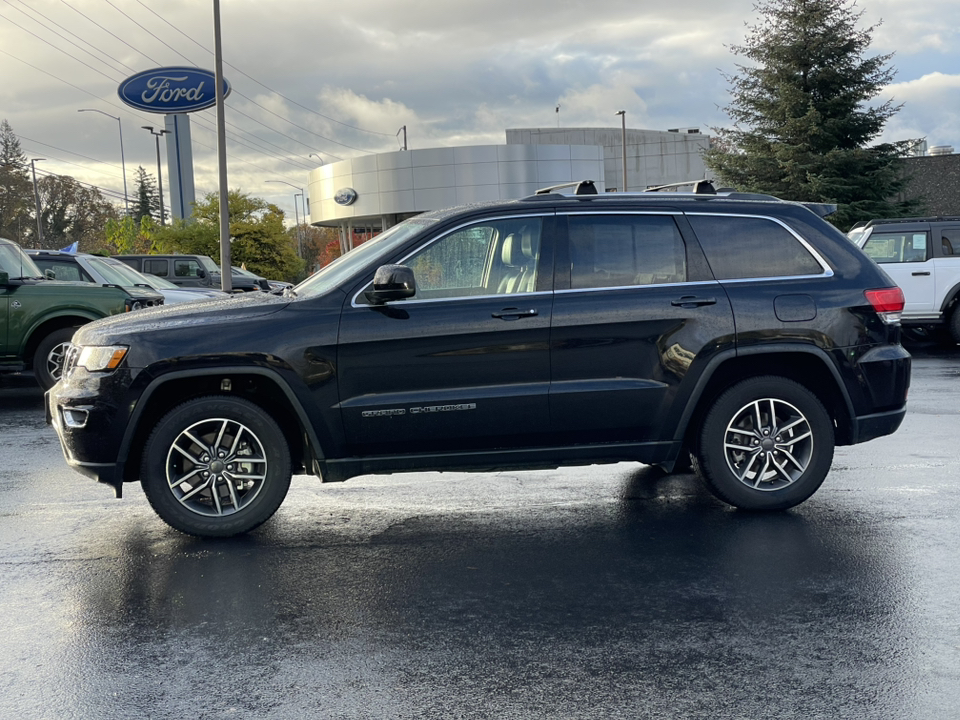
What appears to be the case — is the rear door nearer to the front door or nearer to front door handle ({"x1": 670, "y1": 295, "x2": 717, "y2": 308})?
front door handle ({"x1": 670, "y1": 295, "x2": 717, "y2": 308})

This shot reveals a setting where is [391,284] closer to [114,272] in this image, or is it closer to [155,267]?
[114,272]

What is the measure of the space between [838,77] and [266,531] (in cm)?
2867

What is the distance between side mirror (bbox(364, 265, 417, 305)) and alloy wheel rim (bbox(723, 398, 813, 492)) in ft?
6.84

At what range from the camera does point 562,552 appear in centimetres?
537

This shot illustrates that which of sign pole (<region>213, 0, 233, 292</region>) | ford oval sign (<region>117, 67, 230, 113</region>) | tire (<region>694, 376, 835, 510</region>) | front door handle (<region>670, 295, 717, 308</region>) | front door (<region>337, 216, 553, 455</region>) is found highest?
ford oval sign (<region>117, 67, 230, 113</region>)

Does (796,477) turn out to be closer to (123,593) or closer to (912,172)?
(123,593)

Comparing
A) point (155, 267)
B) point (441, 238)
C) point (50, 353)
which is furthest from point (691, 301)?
point (155, 267)

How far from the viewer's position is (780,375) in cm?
609

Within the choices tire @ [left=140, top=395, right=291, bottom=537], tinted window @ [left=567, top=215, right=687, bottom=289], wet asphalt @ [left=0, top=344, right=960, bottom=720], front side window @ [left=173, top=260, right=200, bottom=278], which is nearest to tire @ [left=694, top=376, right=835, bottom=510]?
wet asphalt @ [left=0, top=344, right=960, bottom=720]

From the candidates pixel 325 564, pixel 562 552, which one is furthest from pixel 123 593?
Result: pixel 562 552

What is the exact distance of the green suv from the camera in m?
11.9

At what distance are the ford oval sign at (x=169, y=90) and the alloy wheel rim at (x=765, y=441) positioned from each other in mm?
44697

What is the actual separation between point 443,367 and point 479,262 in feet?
2.19

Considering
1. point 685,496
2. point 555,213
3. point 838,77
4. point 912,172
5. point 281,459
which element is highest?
point 838,77
